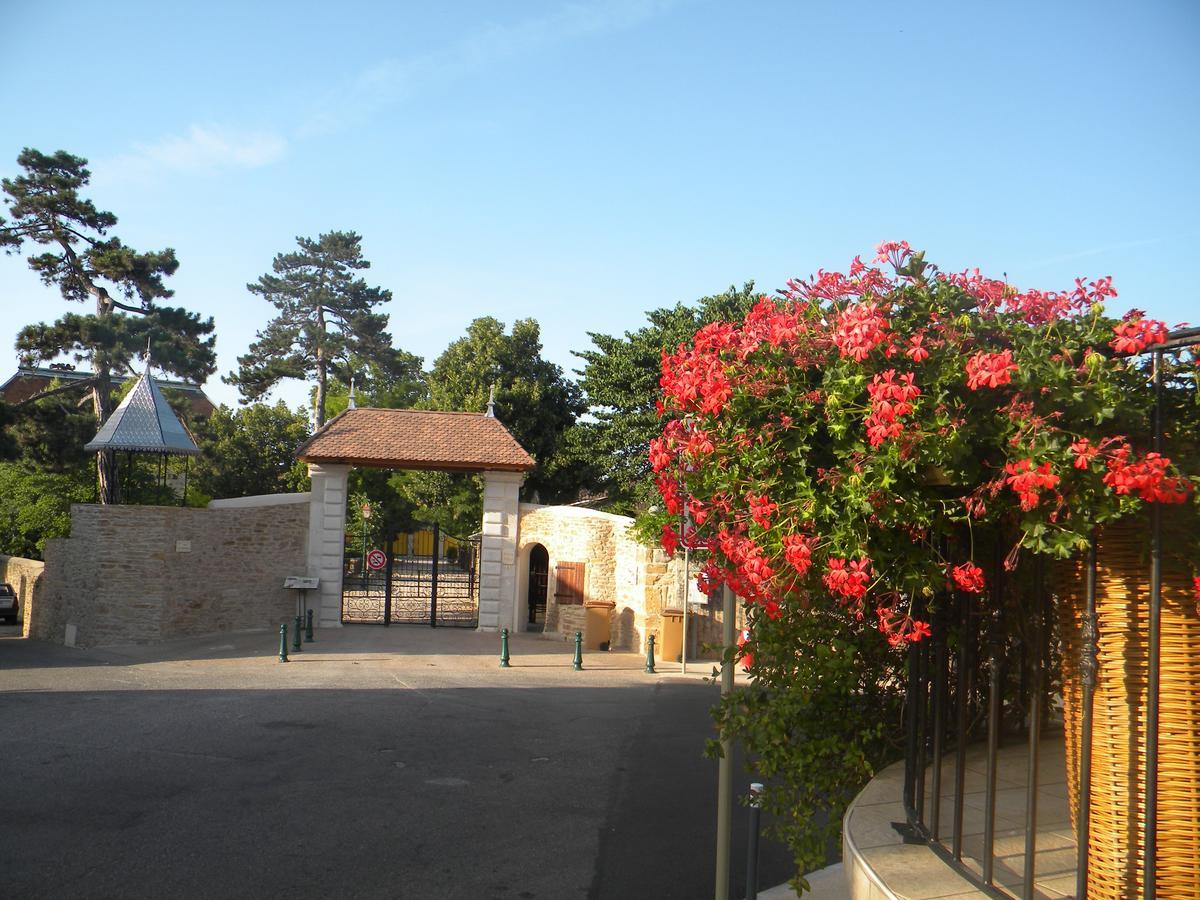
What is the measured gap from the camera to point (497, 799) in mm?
8812

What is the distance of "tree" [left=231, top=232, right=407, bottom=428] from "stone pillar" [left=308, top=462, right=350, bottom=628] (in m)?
25.4

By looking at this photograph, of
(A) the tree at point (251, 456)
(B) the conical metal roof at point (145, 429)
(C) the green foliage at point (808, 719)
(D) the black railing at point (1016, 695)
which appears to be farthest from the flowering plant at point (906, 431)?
(A) the tree at point (251, 456)

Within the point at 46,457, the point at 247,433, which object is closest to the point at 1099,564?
the point at 46,457

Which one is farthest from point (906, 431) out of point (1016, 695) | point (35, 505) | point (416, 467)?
point (35, 505)

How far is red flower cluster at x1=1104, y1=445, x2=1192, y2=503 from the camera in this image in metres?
2.43

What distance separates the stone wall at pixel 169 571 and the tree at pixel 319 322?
82.9ft

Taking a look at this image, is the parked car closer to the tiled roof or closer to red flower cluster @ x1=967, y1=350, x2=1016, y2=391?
the tiled roof

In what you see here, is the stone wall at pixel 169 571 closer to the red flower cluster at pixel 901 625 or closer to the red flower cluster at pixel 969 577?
the red flower cluster at pixel 901 625

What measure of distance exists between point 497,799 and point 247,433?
28489 millimetres

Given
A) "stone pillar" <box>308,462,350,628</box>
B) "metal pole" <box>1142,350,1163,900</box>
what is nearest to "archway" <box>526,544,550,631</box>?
"stone pillar" <box>308,462,350,628</box>

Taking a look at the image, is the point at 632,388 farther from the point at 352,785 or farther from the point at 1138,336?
the point at 1138,336

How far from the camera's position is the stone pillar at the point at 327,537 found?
1975 cm

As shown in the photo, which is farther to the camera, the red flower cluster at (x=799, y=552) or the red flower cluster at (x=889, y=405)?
the red flower cluster at (x=799, y=552)

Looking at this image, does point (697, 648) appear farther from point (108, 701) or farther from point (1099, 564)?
point (1099, 564)
